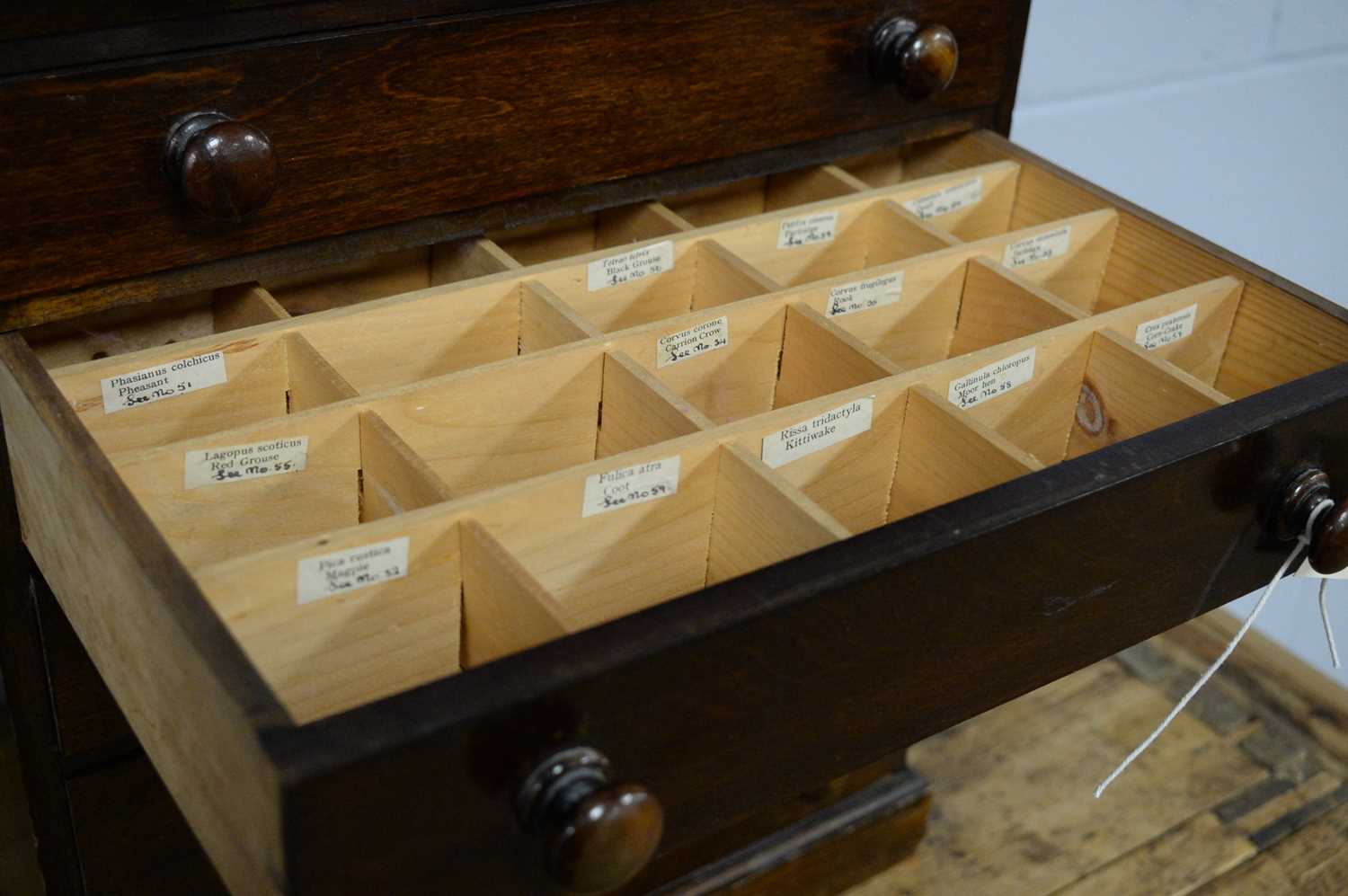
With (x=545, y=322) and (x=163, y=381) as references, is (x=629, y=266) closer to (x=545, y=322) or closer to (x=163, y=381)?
(x=545, y=322)

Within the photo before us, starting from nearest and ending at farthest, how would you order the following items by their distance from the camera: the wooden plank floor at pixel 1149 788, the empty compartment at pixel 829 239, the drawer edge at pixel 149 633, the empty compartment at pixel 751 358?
the drawer edge at pixel 149 633 < the empty compartment at pixel 751 358 < the empty compartment at pixel 829 239 < the wooden plank floor at pixel 1149 788

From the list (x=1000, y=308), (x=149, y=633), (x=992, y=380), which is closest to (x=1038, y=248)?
(x=1000, y=308)

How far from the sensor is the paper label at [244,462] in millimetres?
699

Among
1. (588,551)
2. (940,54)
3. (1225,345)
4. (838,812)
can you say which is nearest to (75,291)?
(588,551)

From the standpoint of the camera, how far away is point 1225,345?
0.94 metres

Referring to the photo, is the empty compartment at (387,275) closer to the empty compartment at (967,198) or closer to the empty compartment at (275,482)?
the empty compartment at (275,482)

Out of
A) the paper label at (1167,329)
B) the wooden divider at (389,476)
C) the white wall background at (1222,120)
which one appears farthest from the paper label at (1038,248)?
the white wall background at (1222,120)

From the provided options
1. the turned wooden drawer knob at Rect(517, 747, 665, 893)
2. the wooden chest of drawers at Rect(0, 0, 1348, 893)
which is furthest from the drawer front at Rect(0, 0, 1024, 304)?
the turned wooden drawer knob at Rect(517, 747, 665, 893)

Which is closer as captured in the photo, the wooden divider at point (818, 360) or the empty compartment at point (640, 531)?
the empty compartment at point (640, 531)

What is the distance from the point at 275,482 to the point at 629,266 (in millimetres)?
274

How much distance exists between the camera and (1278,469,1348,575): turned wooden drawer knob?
76 centimetres

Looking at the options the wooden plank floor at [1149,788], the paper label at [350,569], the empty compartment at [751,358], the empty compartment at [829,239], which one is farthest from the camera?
the wooden plank floor at [1149,788]

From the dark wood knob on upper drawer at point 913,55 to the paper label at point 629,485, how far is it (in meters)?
0.40

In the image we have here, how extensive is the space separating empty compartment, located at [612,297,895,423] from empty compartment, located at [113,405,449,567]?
159mm
